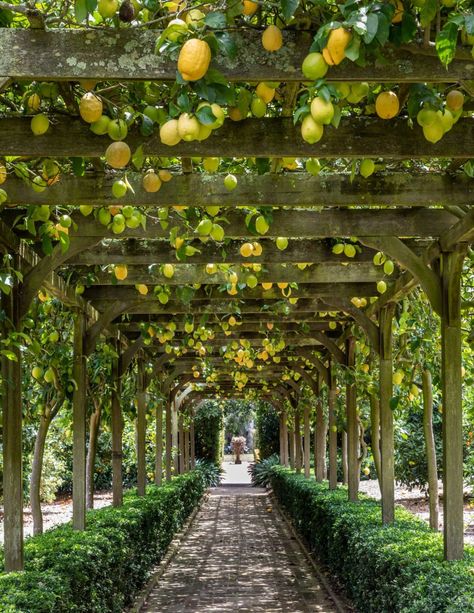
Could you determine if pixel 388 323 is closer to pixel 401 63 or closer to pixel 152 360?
pixel 401 63

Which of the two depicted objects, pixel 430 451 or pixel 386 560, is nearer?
pixel 386 560

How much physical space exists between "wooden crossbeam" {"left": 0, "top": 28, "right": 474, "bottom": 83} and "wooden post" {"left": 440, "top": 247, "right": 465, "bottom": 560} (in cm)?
280

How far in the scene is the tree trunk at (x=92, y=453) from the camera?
29.1 feet

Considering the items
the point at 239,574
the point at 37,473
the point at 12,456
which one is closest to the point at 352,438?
the point at 239,574

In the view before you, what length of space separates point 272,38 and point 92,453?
7.35 m

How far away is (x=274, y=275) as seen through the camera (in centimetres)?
668

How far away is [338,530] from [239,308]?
244 centimetres

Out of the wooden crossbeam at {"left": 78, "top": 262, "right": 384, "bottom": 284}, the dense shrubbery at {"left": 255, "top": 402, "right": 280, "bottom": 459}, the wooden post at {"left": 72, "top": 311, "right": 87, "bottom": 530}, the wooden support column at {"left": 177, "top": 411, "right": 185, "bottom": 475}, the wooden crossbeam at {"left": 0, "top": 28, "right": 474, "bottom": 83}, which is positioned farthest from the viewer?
the dense shrubbery at {"left": 255, "top": 402, "right": 280, "bottom": 459}

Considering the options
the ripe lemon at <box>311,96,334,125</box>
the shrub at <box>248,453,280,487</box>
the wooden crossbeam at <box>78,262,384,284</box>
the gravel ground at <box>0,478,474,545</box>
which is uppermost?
the wooden crossbeam at <box>78,262,384,284</box>

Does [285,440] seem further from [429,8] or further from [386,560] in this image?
[429,8]

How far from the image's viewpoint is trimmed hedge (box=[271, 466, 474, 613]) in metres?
4.24

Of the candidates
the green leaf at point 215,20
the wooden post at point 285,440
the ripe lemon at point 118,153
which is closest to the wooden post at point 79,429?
the ripe lemon at point 118,153

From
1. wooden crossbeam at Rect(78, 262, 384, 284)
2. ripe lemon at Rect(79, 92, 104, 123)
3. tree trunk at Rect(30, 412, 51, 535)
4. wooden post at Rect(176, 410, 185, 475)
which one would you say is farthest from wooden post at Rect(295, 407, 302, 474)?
ripe lemon at Rect(79, 92, 104, 123)

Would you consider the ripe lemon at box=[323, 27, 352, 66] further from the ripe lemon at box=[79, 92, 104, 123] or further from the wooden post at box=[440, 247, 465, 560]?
the wooden post at box=[440, 247, 465, 560]
